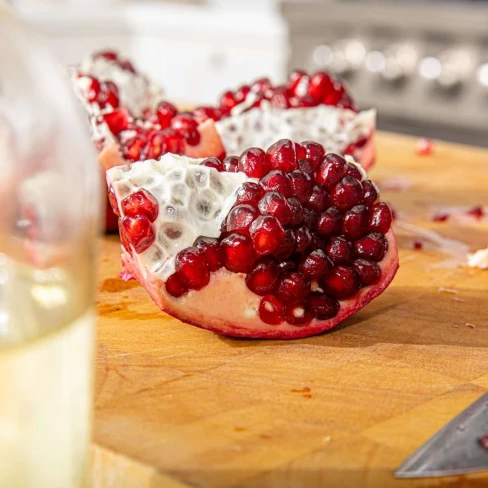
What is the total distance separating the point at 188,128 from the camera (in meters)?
1.35

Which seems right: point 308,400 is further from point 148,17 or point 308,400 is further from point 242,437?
point 148,17

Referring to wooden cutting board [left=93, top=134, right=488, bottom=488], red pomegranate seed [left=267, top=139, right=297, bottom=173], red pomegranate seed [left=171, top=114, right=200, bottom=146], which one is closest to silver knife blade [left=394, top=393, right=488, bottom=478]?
wooden cutting board [left=93, top=134, right=488, bottom=488]

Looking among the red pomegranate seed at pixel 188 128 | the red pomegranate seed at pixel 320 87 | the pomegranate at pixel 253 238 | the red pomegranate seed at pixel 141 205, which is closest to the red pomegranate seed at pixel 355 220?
the pomegranate at pixel 253 238

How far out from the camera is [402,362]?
98cm

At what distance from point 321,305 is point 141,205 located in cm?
24

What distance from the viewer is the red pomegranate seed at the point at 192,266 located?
3.22ft

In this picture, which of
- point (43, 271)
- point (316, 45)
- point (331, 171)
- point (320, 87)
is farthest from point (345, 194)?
point (316, 45)

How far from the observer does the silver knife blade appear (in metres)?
0.73

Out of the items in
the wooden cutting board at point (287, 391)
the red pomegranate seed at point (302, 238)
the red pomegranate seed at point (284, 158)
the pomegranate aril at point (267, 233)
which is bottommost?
the wooden cutting board at point (287, 391)

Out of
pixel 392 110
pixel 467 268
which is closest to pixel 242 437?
pixel 467 268

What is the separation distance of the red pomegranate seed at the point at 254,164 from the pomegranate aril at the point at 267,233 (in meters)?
0.08

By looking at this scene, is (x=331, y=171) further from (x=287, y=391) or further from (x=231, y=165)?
(x=287, y=391)

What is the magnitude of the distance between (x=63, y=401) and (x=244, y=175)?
1.52ft

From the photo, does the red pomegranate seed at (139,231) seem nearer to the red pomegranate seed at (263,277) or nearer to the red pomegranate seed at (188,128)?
the red pomegranate seed at (263,277)
